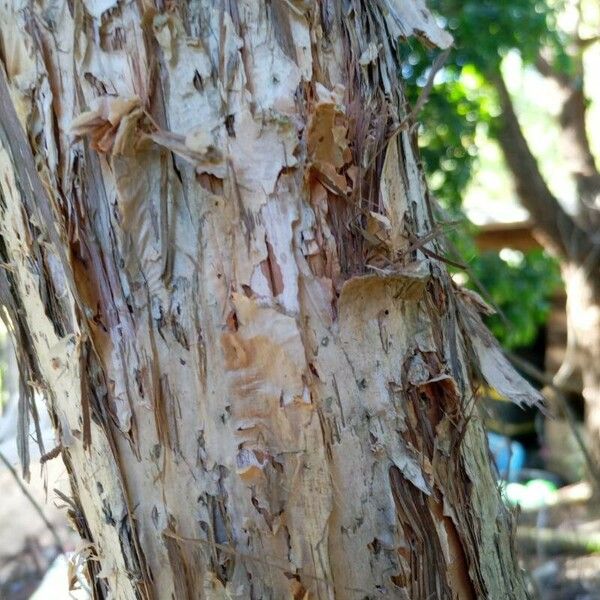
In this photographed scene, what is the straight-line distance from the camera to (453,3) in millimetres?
2178

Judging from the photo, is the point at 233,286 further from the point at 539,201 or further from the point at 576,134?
the point at 576,134

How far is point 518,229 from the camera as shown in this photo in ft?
12.9

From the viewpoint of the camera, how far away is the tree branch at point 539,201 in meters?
3.31

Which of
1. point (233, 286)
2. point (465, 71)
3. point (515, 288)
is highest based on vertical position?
point (465, 71)

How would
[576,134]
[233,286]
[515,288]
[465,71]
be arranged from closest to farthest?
[233,286] < [465,71] < [515,288] < [576,134]

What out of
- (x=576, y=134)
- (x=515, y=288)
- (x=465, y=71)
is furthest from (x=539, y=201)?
(x=465, y=71)

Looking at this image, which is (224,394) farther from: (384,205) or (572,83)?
(572,83)

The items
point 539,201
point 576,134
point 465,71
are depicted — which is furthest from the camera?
point 576,134

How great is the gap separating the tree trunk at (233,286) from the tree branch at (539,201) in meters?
2.80

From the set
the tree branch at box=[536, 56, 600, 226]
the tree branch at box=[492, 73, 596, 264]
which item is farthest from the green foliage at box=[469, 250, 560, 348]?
the tree branch at box=[536, 56, 600, 226]

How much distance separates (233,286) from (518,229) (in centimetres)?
357

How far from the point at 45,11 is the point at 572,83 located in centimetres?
359

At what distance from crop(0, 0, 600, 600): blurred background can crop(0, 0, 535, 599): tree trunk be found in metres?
1.01

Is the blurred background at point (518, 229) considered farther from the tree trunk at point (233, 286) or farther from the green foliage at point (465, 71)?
the tree trunk at point (233, 286)
